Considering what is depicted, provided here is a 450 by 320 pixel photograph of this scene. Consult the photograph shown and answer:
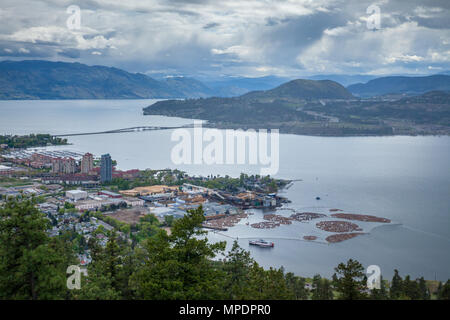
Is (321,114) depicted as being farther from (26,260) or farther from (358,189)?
(26,260)

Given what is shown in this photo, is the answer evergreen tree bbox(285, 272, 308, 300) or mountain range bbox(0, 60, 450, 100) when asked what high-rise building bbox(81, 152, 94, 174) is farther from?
mountain range bbox(0, 60, 450, 100)

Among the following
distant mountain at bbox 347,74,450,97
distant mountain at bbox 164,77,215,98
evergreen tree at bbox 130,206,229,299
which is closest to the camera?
evergreen tree at bbox 130,206,229,299

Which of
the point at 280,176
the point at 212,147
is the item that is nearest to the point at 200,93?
the point at 212,147

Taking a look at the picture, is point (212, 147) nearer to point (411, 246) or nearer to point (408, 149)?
point (408, 149)

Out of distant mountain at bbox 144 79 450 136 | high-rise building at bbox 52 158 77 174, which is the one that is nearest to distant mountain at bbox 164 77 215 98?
distant mountain at bbox 144 79 450 136

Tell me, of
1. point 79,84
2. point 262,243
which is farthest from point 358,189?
point 79,84
